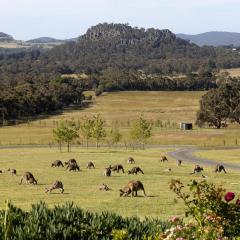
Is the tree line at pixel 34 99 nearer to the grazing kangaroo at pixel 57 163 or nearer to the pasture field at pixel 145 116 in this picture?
the pasture field at pixel 145 116

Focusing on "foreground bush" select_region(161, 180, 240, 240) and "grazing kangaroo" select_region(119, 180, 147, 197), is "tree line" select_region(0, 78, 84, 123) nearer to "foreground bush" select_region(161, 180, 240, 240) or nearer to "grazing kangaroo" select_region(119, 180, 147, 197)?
"grazing kangaroo" select_region(119, 180, 147, 197)

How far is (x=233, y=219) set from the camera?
1198 centimetres

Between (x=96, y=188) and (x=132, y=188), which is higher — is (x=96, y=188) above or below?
below

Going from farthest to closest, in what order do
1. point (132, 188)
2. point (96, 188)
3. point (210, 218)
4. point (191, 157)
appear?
point (191, 157)
point (96, 188)
point (132, 188)
point (210, 218)

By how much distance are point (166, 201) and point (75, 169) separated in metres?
23.3

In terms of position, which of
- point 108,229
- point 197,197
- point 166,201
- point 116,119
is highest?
point 197,197

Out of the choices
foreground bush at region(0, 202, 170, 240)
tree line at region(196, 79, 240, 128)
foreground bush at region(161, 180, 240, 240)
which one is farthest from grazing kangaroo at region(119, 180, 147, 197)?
tree line at region(196, 79, 240, 128)

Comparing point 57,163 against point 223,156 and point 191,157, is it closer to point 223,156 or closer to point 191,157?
point 191,157

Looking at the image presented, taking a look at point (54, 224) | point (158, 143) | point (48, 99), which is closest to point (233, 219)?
point (54, 224)

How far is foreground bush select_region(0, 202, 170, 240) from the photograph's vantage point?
12.5 m

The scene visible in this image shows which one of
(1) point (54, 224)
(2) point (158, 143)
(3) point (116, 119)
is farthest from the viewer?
(3) point (116, 119)

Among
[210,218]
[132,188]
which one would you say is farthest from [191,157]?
[210,218]

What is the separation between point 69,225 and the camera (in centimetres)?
→ 1345

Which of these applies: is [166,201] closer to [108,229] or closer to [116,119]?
[108,229]
